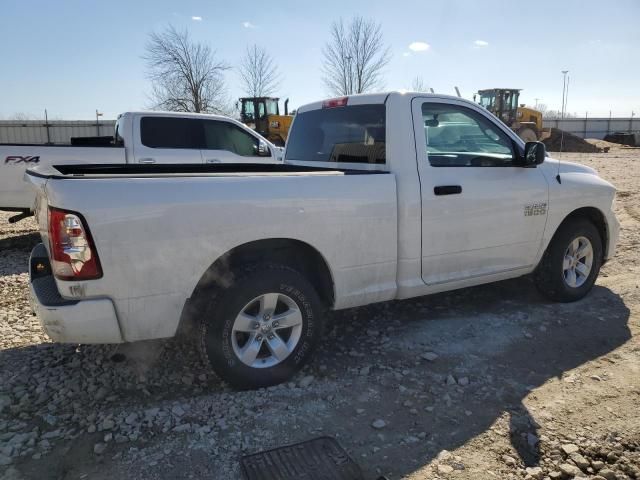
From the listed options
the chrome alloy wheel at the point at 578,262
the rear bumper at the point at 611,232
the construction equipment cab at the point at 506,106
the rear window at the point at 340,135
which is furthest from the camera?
the construction equipment cab at the point at 506,106

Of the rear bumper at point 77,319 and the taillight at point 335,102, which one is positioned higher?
the taillight at point 335,102

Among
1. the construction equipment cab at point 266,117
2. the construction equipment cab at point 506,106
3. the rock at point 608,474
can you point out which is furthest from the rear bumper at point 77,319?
the construction equipment cab at point 506,106

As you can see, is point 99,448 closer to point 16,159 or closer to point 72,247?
point 72,247

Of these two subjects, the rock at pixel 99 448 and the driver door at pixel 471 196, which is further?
the driver door at pixel 471 196

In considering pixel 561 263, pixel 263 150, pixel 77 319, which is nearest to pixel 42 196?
pixel 77 319

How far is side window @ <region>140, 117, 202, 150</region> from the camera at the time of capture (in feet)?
25.6

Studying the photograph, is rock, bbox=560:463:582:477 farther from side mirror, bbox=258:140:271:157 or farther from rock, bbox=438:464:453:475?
side mirror, bbox=258:140:271:157

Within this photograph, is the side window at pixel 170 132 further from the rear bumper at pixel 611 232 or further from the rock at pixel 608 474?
the rock at pixel 608 474

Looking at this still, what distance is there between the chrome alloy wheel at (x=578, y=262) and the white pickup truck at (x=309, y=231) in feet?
0.06

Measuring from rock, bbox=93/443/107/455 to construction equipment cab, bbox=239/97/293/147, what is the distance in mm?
22450

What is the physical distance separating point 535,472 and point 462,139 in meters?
2.65

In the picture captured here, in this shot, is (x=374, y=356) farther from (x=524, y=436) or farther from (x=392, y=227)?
(x=524, y=436)

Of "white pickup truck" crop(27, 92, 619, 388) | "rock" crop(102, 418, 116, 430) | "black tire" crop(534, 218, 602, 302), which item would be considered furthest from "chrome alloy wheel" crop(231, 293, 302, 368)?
"black tire" crop(534, 218, 602, 302)

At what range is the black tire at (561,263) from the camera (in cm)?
471
